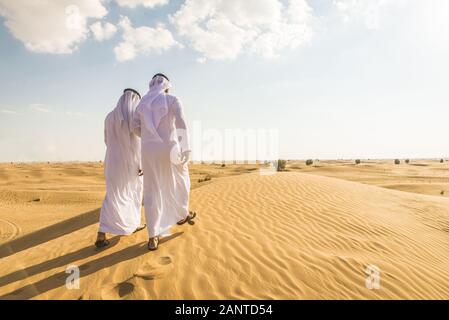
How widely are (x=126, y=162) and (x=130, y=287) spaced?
220 cm

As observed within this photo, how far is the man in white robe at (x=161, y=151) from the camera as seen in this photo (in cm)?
447

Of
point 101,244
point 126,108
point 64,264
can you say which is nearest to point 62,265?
point 64,264

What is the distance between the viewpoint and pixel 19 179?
2338cm

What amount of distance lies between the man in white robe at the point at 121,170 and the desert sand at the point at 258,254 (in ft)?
1.20

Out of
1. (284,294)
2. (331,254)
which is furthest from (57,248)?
(331,254)

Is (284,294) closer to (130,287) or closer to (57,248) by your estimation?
(130,287)

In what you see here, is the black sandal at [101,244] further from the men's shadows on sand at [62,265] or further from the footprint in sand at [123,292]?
the footprint in sand at [123,292]

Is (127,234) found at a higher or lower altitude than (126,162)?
lower

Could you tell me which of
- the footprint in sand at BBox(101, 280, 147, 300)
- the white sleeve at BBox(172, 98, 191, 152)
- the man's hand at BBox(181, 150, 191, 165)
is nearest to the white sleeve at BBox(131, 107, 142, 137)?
the white sleeve at BBox(172, 98, 191, 152)

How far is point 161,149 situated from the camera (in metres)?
4.54

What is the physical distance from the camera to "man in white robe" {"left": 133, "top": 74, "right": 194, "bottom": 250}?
4473mm

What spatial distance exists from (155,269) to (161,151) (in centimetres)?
173
